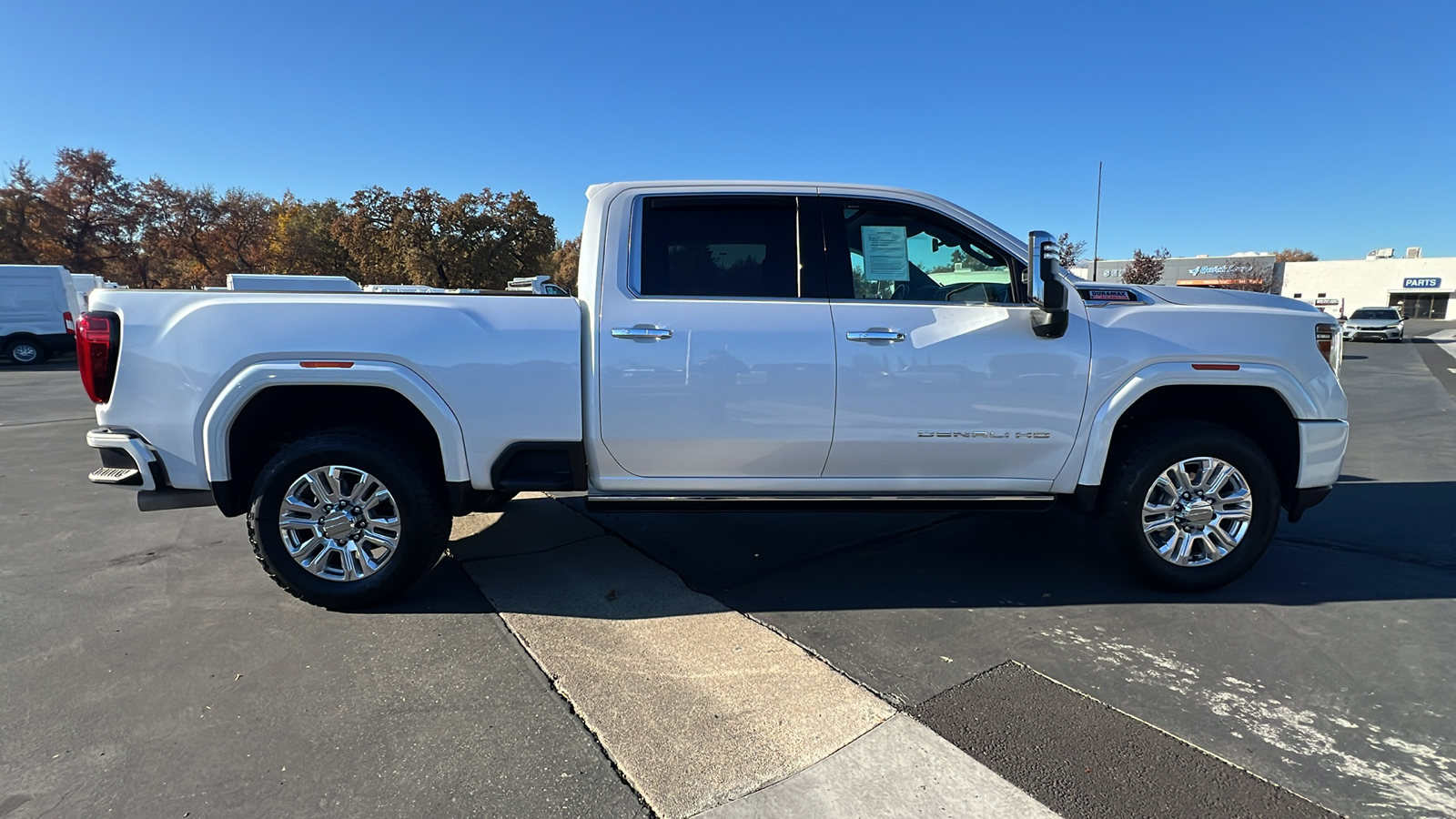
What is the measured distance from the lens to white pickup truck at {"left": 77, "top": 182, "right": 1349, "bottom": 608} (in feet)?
11.1

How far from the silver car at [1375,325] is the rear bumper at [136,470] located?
3833 centimetres

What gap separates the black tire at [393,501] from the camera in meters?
3.45

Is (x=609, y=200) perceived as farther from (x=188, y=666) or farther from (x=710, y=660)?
(x=188, y=666)

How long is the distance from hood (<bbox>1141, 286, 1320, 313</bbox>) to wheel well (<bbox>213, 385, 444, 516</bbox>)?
3877mm

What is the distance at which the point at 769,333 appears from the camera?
11.3 feet

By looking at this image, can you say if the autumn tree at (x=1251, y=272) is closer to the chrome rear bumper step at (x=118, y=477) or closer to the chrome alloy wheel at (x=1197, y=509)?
the chrome alloy wheel at (x=1197, y=509)

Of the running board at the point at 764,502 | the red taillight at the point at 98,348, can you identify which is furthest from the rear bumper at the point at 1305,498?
the red taillight at the point at 98,348

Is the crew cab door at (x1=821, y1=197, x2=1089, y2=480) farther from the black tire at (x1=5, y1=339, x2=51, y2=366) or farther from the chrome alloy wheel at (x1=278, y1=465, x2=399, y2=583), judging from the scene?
the black tire at (x1=5, y1=339, x2=51, y2=366)

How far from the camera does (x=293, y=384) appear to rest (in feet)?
11.2

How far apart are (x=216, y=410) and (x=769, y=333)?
2.62m

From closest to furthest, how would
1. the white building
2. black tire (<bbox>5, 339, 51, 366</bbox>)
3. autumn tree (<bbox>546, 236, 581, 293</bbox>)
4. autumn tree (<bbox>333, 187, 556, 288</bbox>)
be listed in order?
black tire (<bbox>5, 339, 51, 366</bbox>)
autumn tree (<bbox>333, 187, 556, 288</bbox>)
autumn tree (<bbox>546, 236, 581, 293</bbox>)
the white building

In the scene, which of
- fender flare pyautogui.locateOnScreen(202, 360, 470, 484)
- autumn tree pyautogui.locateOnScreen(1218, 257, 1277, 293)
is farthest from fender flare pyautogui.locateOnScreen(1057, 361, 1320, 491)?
autumn tree pyautogui.locateOnScreen(1218, 257, 1277, 293)

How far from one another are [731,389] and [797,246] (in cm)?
84

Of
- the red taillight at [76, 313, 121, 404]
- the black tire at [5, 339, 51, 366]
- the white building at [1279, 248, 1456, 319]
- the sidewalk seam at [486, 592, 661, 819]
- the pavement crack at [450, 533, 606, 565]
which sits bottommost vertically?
the sidewalk seam at [486, 592, 661, 819]
